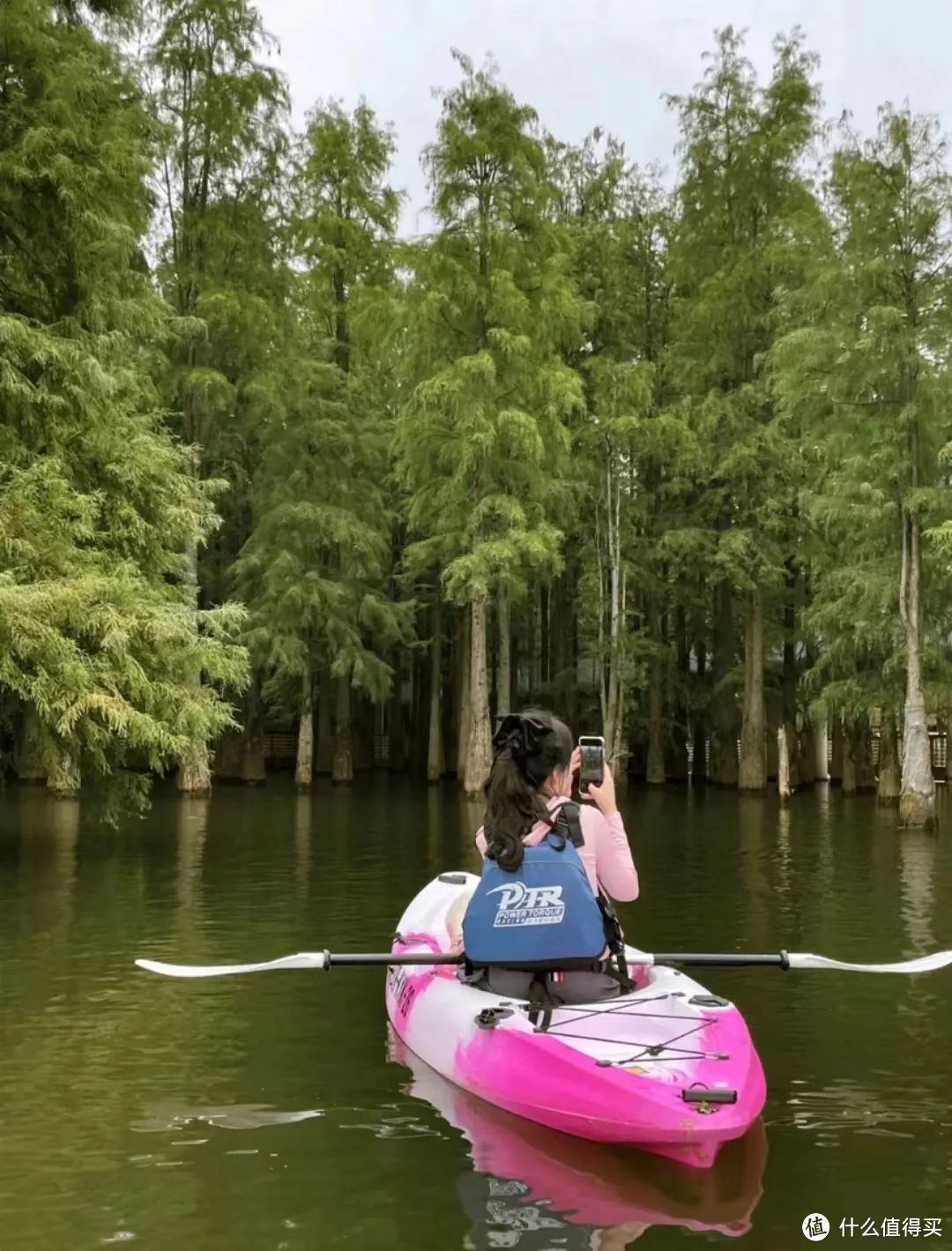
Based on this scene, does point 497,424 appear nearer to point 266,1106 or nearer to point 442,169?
point 442,169

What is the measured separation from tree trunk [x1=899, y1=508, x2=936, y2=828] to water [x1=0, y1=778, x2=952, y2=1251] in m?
7.40

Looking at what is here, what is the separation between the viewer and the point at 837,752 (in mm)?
38219

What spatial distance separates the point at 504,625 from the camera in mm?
30781

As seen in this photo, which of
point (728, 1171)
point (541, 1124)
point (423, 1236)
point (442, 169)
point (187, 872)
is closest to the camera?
point (423, 1236)

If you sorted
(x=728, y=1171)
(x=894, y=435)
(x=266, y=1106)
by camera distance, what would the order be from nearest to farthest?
(x=728, y=1171)
(x=266, y=1106)
(x=894, y=435)

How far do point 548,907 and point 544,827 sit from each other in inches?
14.0

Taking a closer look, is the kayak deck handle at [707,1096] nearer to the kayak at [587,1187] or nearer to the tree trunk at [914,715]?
the kayak at [587,1187]

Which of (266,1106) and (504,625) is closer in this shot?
(266,1106)

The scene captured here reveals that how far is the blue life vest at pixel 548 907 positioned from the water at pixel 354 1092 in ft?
2.38

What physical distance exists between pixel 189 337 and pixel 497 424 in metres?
6.35

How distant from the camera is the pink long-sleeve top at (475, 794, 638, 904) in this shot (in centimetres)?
606

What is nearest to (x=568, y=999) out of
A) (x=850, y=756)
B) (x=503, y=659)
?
(x=503, y=659)

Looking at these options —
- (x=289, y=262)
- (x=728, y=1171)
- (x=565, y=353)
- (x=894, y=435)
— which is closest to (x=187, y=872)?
(x=728, y=1171)

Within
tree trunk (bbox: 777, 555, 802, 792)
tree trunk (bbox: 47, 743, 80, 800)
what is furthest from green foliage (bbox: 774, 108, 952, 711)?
tree trunk (bbox: 47, 743, 80, 800)
